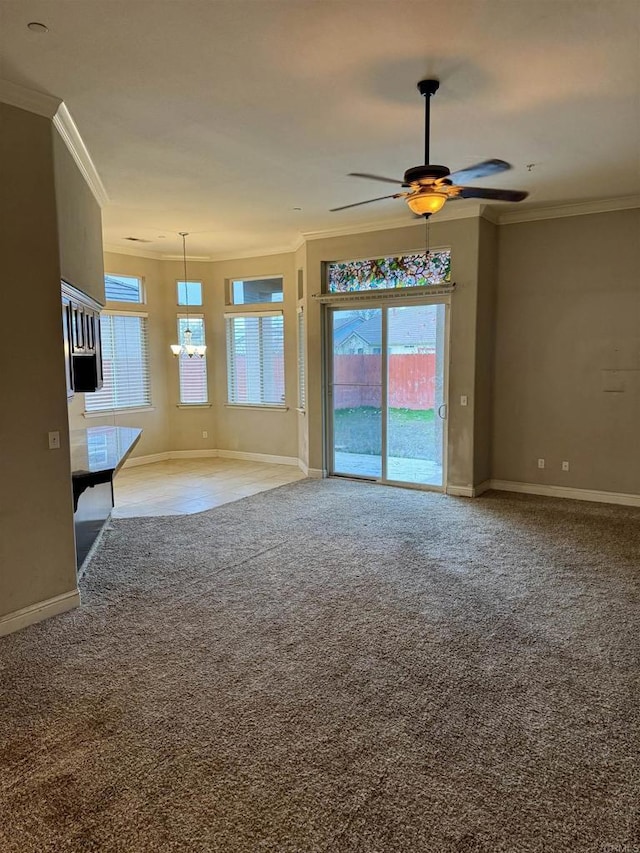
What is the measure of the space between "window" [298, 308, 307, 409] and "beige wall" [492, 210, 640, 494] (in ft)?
8.10

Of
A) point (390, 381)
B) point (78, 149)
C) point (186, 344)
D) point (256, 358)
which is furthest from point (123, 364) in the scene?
point (78, 149)

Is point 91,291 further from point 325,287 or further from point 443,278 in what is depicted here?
point 443,278

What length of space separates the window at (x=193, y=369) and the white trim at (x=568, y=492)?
15.2 ft

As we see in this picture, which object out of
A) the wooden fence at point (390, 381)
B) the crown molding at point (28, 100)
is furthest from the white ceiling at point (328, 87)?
the wooden fence at point (390, 381)

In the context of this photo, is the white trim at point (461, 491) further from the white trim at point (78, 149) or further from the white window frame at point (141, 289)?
the white window frame at point (141, 289)

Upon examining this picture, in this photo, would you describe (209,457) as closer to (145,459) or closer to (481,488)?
(145,459)

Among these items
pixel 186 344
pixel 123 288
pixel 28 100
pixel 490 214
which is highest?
pixel 490 214

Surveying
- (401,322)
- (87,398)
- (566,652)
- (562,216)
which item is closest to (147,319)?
(87,398)

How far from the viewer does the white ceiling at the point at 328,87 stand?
2.49m

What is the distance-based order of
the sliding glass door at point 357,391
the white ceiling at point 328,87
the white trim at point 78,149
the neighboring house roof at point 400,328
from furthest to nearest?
the sliding glass door at point 357,391, the neighboring house roof at point 400,328, the white trim at point 78,149, the white ceiling at point 328,87

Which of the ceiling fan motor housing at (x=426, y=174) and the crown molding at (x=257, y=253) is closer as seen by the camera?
the ceiling fan motor housing at (x=426, y=174)

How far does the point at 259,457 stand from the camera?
27.8 ft

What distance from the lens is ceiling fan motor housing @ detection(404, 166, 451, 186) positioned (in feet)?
10.2

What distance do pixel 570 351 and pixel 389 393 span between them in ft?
6.64
